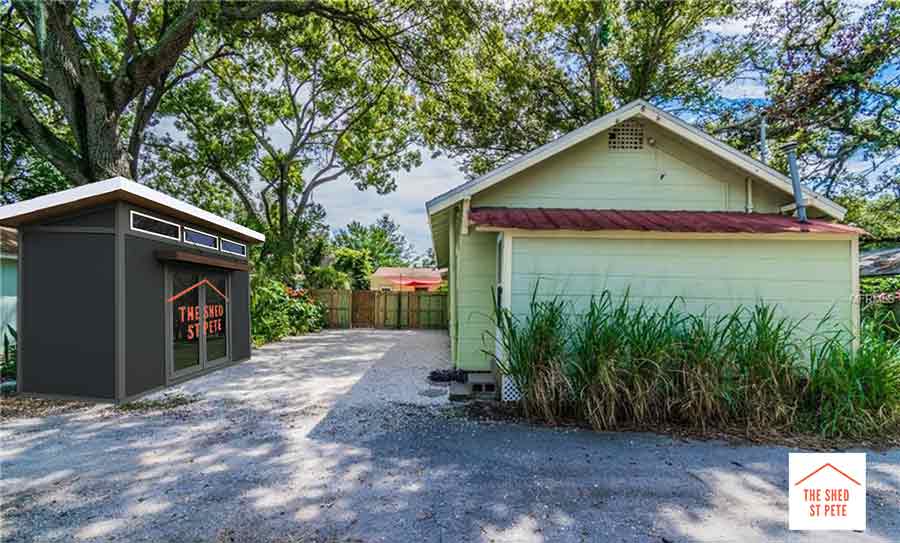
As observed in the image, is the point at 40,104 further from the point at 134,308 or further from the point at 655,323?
the point at 655,323

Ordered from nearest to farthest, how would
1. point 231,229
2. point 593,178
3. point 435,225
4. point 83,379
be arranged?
point 83,379 < point 593,178 < point 231,229 < point 435,225

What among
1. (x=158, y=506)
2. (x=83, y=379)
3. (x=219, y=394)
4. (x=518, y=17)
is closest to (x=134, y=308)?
(x=83, y=379)

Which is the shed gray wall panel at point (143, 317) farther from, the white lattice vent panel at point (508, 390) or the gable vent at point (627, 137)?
the gable vent at point (627, 137)

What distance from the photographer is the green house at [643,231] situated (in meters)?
5.38

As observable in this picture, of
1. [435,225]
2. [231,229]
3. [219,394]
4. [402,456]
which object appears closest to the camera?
[402,456]

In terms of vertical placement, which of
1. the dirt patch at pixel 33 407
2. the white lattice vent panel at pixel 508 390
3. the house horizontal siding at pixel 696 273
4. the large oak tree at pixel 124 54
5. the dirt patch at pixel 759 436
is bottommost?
the dirt patch at pixel 33 407

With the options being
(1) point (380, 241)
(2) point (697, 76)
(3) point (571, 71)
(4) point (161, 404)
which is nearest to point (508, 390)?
(4) point (161, 404)

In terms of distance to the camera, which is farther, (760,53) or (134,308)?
(760,53)

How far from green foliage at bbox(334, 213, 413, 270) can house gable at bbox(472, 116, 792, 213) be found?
28.3m

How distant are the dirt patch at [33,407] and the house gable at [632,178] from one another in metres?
6.53

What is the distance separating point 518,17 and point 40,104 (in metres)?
15.3

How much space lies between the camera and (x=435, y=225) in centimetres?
832

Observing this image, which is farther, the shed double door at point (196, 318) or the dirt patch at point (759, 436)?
the shed double door at point (196, 318)

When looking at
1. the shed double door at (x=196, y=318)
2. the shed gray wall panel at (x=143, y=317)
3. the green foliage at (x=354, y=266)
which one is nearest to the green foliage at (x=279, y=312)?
the shed double door at (x=196, y=318)
